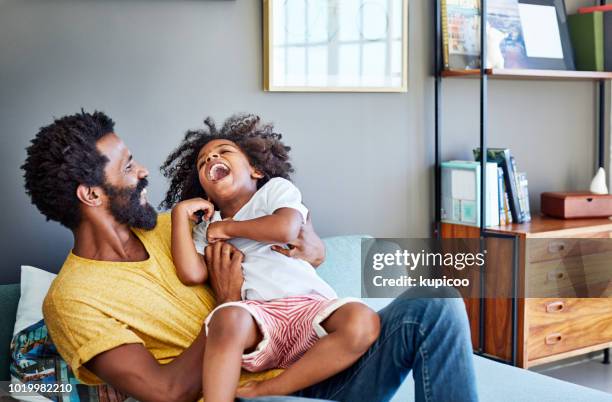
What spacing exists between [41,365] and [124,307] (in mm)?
308

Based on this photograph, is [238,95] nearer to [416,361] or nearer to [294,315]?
[294,315]

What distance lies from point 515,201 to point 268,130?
1.34 metres

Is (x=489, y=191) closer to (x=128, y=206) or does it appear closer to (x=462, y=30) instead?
(x=462, y=30)

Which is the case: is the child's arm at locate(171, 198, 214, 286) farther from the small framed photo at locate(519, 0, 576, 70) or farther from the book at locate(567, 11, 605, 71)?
the book at locate(567, 11, 605, 71)

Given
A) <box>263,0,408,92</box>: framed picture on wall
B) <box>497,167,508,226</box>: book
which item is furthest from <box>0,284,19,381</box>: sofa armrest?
<box>497,167,508,226</box>: book

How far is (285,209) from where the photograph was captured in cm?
189

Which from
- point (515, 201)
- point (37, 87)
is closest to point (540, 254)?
point (515, 201)

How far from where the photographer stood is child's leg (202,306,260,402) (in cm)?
158

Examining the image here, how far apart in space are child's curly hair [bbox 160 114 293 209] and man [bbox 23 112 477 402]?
0.18 meters

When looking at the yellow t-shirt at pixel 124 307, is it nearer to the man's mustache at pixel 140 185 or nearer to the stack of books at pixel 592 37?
the man's mustache at pixel 140 185

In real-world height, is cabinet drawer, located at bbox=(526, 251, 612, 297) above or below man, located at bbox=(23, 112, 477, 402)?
below

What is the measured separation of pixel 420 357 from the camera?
165 centimetres

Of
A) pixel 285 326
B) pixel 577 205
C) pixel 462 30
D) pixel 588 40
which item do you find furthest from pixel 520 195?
pixel 285 326

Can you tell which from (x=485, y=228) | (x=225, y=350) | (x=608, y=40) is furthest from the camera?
(x=608, y=40)
